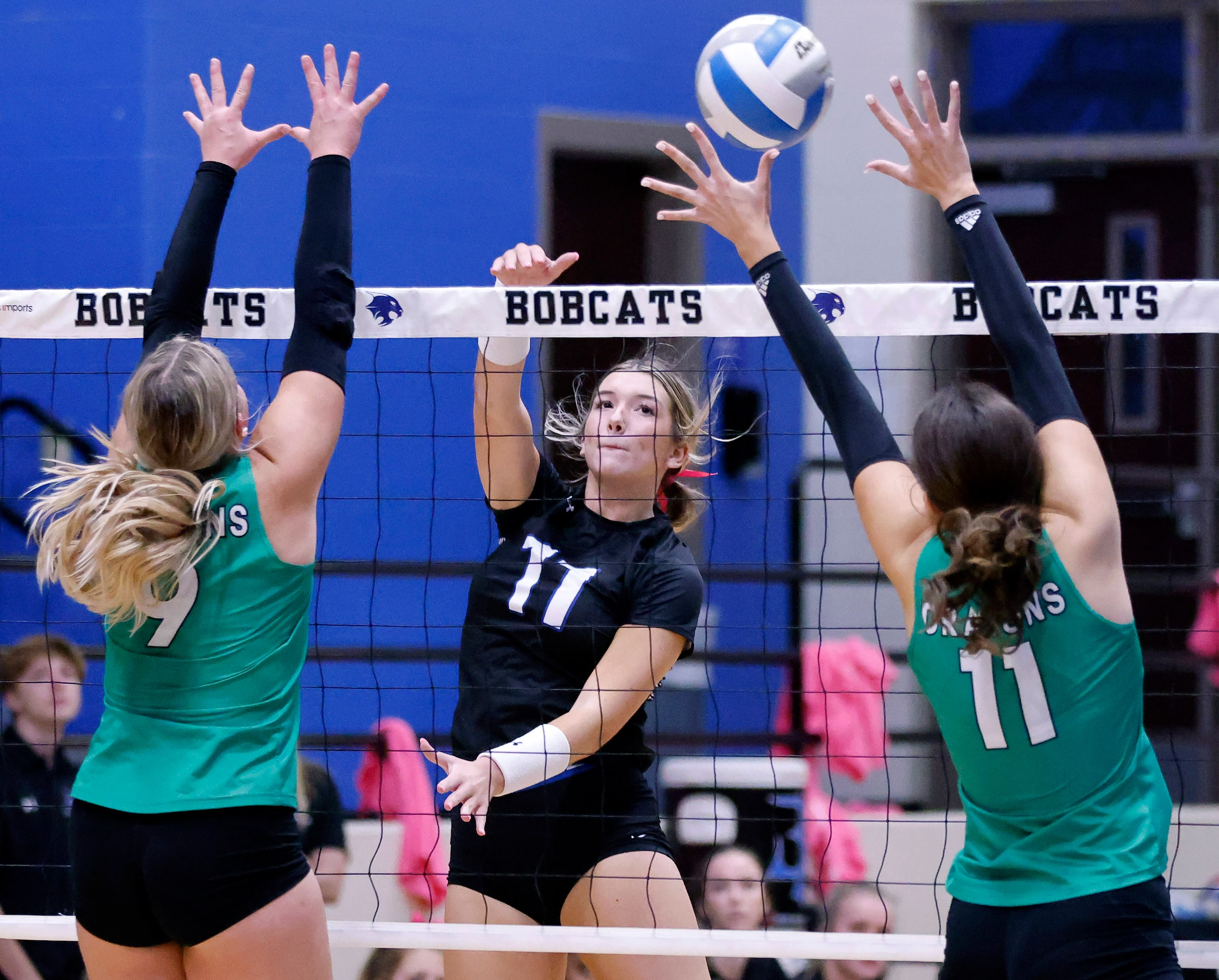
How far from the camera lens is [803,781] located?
4.89m

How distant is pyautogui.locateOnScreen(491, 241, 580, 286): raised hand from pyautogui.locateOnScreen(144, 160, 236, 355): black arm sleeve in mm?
718

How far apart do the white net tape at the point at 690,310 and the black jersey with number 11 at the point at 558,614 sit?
453 millimetres

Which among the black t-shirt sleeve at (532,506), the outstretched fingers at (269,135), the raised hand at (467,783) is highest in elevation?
the outstretched fingers at (269,135)


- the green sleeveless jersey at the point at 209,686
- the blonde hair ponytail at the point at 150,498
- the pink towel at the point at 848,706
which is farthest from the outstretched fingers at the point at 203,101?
the pink towel at the point at 848,706

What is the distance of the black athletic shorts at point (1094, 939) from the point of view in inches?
75.5

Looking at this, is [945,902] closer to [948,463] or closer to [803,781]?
[803,781]

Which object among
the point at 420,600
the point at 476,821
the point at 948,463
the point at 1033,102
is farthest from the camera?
the point at 1033,102

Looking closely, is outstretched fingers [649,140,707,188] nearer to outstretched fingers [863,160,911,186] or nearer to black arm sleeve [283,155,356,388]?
outstretched fingers [863,160,911,186]

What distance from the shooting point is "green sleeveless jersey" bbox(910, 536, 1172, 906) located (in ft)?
6.44

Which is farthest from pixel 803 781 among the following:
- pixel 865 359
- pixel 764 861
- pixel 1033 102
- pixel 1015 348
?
pixel 1033 102

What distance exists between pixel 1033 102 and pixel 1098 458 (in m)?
5.26

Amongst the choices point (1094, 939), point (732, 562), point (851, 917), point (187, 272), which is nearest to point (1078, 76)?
point (732, 562)

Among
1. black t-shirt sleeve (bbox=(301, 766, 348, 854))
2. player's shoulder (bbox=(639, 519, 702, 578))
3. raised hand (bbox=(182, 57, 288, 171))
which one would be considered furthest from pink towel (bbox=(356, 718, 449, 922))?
raised hand (bbox=(182, 57, 288, 171))

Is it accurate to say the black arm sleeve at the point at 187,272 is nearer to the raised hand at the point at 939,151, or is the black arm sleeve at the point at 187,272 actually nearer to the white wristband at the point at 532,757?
the white wristband at the point at 532,757
